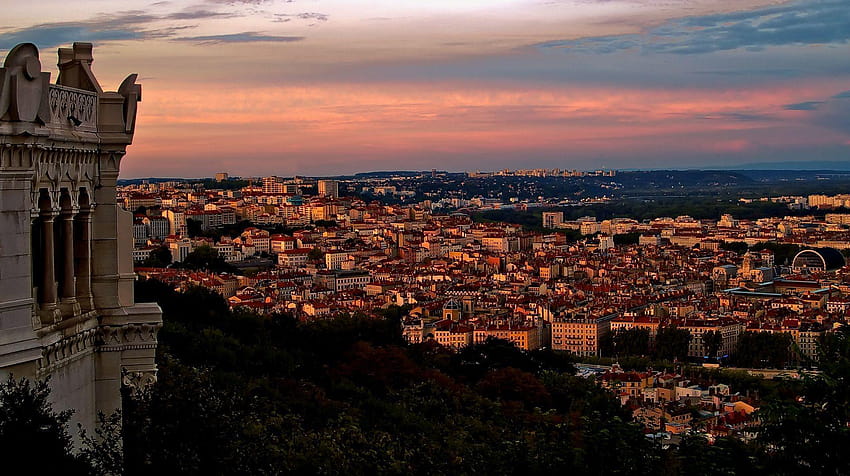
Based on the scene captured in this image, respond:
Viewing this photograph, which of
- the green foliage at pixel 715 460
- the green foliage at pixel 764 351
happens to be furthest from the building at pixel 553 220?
the green foliage at pixel 715 460

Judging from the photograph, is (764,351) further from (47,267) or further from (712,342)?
(47,267)

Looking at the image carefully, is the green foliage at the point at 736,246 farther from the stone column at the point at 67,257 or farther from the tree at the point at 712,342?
the stone column at the point at 67,257

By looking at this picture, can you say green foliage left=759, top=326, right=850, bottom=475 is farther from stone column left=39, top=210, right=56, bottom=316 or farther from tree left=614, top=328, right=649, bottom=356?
tree left=614, top=328, right=649, bottom=356

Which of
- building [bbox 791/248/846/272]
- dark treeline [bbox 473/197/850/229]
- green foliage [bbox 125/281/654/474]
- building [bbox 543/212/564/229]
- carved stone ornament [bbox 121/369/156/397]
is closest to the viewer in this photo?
carved stone ornament [bbox 121/369/156/397]

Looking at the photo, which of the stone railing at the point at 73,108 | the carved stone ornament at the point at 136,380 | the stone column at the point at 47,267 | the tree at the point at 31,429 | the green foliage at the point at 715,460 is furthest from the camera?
the green foliage at the point at 715,460

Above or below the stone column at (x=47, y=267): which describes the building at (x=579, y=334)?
below

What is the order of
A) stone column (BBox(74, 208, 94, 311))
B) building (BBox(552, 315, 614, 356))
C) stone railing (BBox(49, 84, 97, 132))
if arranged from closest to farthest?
stone railing (BBox(49, 84, 97, 132)) → stone column (BBox(74, 208, 94, 311)) → building (BBox(552, 315, 614, 356))

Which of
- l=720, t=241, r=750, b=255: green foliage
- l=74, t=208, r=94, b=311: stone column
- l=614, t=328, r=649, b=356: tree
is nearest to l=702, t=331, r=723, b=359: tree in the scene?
l=614, t=328, r=649, b=356: tree

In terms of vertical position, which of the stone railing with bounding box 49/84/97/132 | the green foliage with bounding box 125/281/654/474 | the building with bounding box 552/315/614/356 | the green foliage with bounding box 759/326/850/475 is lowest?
the building with bounding box 552/315/614/356
